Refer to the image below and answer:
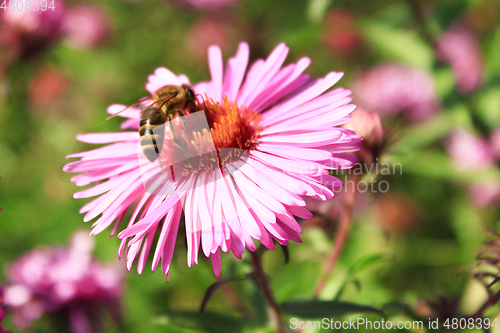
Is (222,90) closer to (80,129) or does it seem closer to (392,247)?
(392,247)

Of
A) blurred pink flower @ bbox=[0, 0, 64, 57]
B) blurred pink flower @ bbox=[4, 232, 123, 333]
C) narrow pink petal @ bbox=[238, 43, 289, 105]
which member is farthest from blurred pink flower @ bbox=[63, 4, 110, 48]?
narrow pink petal @ bbox=[238, 43, 289, 105]

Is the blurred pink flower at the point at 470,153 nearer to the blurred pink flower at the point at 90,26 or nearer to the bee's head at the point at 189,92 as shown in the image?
the bee's head at the point at 189,92

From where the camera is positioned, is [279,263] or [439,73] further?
[279,263]

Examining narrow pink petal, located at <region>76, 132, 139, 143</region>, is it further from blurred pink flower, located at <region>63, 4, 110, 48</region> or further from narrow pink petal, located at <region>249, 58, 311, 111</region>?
blurred pink flower, located at <region>63, 4, 110, 48</region>

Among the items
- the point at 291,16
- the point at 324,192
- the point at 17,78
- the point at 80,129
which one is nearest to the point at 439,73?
the point at 324,192

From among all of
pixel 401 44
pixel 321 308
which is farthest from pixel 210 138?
pixel 401 44

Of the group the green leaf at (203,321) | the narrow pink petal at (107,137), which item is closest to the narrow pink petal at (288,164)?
the narrow pink petal at (107,137)

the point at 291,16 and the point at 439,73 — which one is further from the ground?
the point at 291,16
